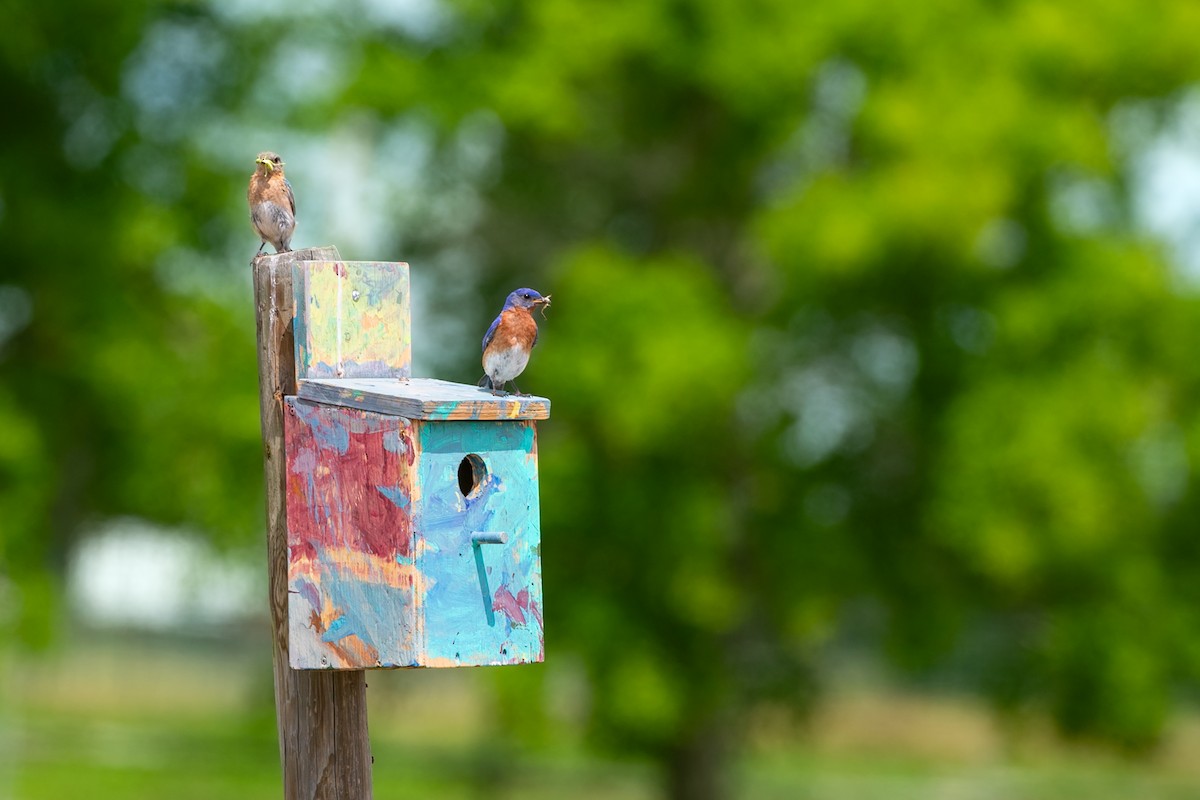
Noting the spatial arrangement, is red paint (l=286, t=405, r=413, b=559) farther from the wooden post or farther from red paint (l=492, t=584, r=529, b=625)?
red paint (l=492, t=584, r=529, b=625)

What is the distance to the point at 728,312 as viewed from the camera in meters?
14.2

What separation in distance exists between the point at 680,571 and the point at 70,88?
20.7 feet

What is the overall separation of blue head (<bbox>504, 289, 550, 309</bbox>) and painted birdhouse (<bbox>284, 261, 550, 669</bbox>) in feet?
1.15

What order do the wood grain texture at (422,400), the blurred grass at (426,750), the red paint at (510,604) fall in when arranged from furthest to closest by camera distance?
the blurred grass at (426,750), the red paint at (510,604), the wood grain texture at (422,400)

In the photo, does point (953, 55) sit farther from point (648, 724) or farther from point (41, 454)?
point (41, 454)

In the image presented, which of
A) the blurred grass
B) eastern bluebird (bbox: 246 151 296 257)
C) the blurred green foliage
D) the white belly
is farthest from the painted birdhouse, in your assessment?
the blurred grass

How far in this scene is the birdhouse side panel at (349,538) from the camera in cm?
455

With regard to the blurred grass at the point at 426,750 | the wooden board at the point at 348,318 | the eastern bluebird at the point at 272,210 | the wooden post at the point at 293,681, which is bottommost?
the blurred grass at the point at 426,750

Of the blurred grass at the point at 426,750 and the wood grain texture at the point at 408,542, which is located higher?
the wood grain texture at the point at 408,542

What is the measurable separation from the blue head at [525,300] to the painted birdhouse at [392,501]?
352 millimetres

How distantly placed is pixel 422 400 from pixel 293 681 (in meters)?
1.02

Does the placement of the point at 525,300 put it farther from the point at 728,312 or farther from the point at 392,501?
the point at 728,312

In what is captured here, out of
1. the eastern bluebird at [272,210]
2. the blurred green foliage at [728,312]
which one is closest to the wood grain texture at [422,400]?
the eastern bluebird at [272,210]

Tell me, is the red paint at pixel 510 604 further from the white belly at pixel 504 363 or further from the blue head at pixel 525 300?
the blue head at pixel 525 300
